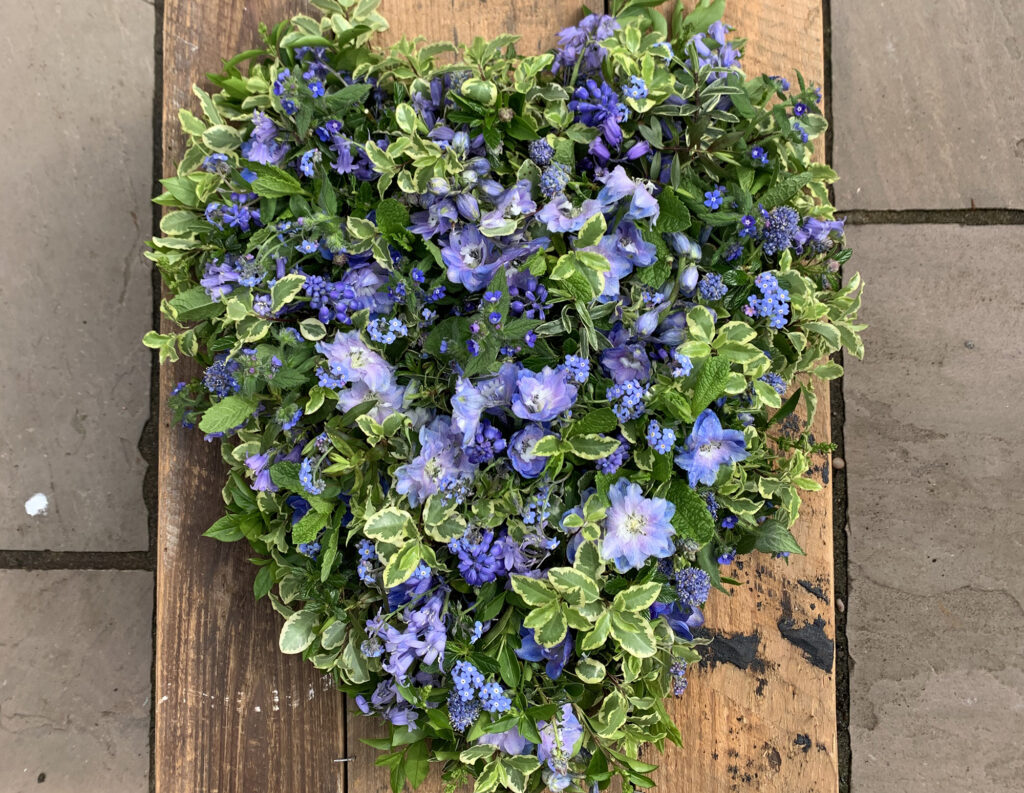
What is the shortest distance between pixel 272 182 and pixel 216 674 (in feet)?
2.84

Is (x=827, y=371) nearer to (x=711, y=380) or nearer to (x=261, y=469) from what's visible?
(x=711, y=380)

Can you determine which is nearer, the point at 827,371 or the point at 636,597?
the point at 636,597

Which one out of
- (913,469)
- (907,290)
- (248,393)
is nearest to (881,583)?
(913,469)

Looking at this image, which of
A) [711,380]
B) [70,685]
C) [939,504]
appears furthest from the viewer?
[70,685]

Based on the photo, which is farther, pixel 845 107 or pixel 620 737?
pixel 845 107

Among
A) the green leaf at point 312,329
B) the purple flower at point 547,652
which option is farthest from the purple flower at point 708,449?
the green leaf at point 312,329

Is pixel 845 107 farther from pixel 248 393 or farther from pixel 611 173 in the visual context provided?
pixel 248 393

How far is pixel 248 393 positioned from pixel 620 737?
755 mm

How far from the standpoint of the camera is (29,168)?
1621mm

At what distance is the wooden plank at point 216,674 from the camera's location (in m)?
1.22

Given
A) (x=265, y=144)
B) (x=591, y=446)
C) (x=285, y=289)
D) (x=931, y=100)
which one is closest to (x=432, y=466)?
(x=591, y=446)

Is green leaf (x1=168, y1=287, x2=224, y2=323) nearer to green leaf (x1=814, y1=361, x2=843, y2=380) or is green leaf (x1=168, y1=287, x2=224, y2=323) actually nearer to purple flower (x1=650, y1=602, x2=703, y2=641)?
purple flower (x1=650, y1=602, x2=703, y2=641)

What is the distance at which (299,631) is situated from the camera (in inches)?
41.7

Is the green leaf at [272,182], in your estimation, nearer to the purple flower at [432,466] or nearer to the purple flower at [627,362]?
the purple flower at [432,466]
